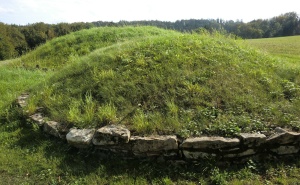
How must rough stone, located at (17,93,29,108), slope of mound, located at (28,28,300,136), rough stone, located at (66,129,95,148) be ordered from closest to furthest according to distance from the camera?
rough stone, located at (66,129,95,148) < slope of mound, located at (28,28,300,136) < rough stone, located at (17,93,29,108)

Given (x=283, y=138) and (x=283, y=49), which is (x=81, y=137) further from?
(x=283, y=49)

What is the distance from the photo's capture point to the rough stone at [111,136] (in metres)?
4.40

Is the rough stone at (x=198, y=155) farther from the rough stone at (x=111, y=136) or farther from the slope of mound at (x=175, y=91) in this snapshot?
the rough stone at (x=111, y=136)

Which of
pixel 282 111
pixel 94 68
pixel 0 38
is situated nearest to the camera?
pixel 282 111

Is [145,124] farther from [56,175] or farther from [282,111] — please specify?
[282,111]

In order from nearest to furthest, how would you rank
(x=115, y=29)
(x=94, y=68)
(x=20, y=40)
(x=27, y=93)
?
(x=94, y=68) < (x=27, y=93) < (x=115, y=29) < (x=20, y=40)

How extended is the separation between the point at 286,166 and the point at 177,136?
71.2 inches

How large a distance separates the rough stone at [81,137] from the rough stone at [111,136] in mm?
138

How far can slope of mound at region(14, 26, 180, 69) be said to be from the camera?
39.1 ft

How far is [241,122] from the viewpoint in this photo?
4.61 metres

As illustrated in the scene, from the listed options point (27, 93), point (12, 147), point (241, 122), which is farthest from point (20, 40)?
point (241, 122)

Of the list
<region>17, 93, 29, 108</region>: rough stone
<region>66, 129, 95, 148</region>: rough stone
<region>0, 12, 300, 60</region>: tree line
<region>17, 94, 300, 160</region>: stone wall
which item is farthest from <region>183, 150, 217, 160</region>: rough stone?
<region>0, 12, 300, 60</region>: tree line

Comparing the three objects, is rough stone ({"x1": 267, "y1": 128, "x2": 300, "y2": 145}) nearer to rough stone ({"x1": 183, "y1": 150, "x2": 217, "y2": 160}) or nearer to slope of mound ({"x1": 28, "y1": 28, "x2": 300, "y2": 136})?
slope of mound ({"x1": 28, "y1": 28, "x2": 300, "y2": 136})

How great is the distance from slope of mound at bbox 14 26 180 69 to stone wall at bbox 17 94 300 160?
7.84m
